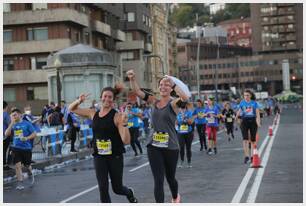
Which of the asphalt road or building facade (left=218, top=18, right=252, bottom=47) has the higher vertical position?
building facade (left=218, top=18, right=252, bottom=47)

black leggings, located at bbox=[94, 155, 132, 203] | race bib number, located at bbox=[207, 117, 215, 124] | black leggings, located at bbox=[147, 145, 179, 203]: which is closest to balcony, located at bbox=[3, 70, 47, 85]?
race bib number, located at bbox=[207, 117, 215, 124]

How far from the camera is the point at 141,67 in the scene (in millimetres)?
79500

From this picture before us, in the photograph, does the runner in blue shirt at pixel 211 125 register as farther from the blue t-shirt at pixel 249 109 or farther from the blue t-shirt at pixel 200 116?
the blue t-shirt at pixel 249 109

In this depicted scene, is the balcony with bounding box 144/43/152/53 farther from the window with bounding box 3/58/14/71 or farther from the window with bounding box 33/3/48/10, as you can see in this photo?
the window with bounding box 33/3/48/10

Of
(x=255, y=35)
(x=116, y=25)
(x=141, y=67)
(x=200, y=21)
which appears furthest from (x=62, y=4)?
(x=200, y=21)

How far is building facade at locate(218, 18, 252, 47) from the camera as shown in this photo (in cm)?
18138

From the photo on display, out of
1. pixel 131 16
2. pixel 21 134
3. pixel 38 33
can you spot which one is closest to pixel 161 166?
pixel 21 134

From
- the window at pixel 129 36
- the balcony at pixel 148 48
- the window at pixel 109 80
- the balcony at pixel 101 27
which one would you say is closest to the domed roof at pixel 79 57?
the window at pixel 109 80

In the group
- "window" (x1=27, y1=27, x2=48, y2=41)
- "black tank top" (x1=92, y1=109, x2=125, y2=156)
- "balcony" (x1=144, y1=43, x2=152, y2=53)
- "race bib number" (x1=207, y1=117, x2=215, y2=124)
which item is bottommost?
"race bib number" (x1=207, y1=117, x2=215, y2=124)

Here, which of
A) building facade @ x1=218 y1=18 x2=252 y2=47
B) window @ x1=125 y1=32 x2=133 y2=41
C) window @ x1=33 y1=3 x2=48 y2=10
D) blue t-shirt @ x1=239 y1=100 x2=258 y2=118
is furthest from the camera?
building facade @ x1=218 y1=18 x2=252 y2=47

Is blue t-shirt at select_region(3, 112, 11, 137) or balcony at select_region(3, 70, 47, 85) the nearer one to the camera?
blue t-shirt at select_region(3, 112, 11, 137)

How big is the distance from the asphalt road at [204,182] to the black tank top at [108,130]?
208 cm

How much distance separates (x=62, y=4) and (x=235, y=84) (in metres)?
94.3

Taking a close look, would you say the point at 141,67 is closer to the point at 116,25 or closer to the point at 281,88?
the point at 116,25
